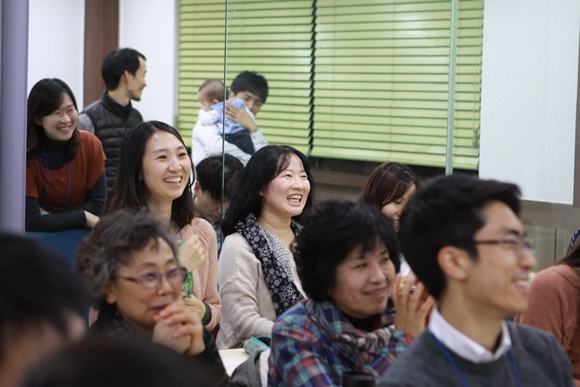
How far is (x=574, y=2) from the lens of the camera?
11.8 ft

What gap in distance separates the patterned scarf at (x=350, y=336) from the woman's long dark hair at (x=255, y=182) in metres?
1.15

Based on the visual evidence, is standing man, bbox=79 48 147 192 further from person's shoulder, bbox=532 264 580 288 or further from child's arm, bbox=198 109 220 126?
person's shoulder, bbox=532 264 580 288

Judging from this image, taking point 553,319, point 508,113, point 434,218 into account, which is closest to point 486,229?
point 434,218

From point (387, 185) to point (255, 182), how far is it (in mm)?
621

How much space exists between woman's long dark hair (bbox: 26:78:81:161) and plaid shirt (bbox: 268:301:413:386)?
77.6 inches

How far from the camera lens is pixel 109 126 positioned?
14.7ft

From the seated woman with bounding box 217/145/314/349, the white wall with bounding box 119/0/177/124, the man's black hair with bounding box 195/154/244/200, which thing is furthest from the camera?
the white wall with bounding box 119/0/177/124

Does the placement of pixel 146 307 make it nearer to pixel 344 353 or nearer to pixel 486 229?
pixel 344 353

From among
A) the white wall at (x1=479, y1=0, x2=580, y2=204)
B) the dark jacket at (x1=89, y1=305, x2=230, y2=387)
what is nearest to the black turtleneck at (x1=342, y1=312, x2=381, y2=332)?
the dark jacket at (x1=89, y1=305, x2=230, y2=387)

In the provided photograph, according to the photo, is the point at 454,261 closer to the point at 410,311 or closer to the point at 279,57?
the point at 410,311

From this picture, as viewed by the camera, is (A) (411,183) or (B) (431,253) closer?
(B) (431,253)

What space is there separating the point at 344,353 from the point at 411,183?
1.62 meters

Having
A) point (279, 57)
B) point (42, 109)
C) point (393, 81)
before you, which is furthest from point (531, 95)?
point (42, 109)

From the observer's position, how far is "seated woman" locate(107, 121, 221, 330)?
111 inches
